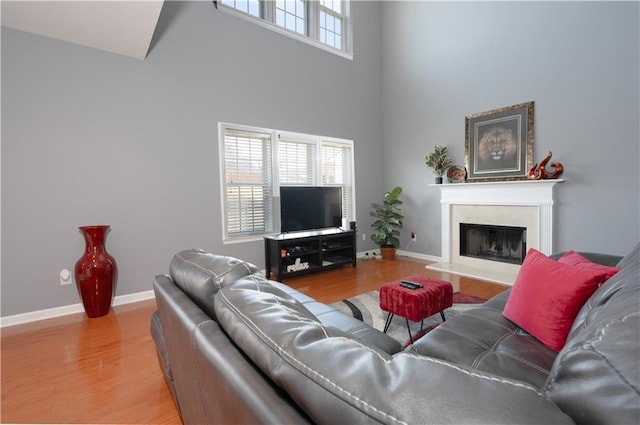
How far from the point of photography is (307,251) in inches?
169

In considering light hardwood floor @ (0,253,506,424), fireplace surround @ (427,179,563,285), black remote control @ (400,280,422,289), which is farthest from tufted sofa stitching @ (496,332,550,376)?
fireplace surround @ (427,179,563,285)

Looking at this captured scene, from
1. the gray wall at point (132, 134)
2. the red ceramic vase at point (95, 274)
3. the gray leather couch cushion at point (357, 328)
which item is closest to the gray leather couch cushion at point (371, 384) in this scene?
the gray leather couch cushion at point (357, 328)

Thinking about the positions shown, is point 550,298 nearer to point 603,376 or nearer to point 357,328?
point 357,328

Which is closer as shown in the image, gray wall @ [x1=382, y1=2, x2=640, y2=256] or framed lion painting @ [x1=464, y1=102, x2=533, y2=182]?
gray wall @ [x1=382, y1=2, x2=640, y2=256]

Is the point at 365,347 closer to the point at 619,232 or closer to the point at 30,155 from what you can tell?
the point at 30,155

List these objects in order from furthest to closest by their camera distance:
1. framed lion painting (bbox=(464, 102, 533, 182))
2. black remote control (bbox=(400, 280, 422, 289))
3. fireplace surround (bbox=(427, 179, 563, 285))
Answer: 1. framed lion painting (bbox=(464, 102, 533, 182))
2. fireplace surround (bbox=(427, 179, 563, 285))
3. black remote control (bbox=(400, 280, 422, 289))

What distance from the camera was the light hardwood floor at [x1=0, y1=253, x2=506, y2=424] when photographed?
1.63 m

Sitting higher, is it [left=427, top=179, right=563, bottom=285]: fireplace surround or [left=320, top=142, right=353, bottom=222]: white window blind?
[left=320, top=142, right=353, bottom=222]: white window blind

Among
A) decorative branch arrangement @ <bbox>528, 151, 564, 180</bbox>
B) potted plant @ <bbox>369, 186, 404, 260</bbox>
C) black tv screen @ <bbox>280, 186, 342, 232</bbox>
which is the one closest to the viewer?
decorative branch arrangement @ <bbox>528, 151, 564, 180</bbox>

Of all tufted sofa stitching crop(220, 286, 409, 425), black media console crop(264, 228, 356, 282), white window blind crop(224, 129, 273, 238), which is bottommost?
black media console crop(264, 228, 356, 282)

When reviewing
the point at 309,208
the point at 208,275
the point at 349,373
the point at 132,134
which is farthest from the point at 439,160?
the point at 349,373

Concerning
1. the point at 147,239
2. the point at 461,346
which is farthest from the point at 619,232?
the point at 147,239

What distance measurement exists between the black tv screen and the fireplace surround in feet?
5.71

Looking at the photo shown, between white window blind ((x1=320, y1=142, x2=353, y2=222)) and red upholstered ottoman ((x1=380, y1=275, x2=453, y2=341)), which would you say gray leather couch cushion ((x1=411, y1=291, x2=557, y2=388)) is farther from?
white window blind ((x1=320, y1=142, x2=353, y2=222))
